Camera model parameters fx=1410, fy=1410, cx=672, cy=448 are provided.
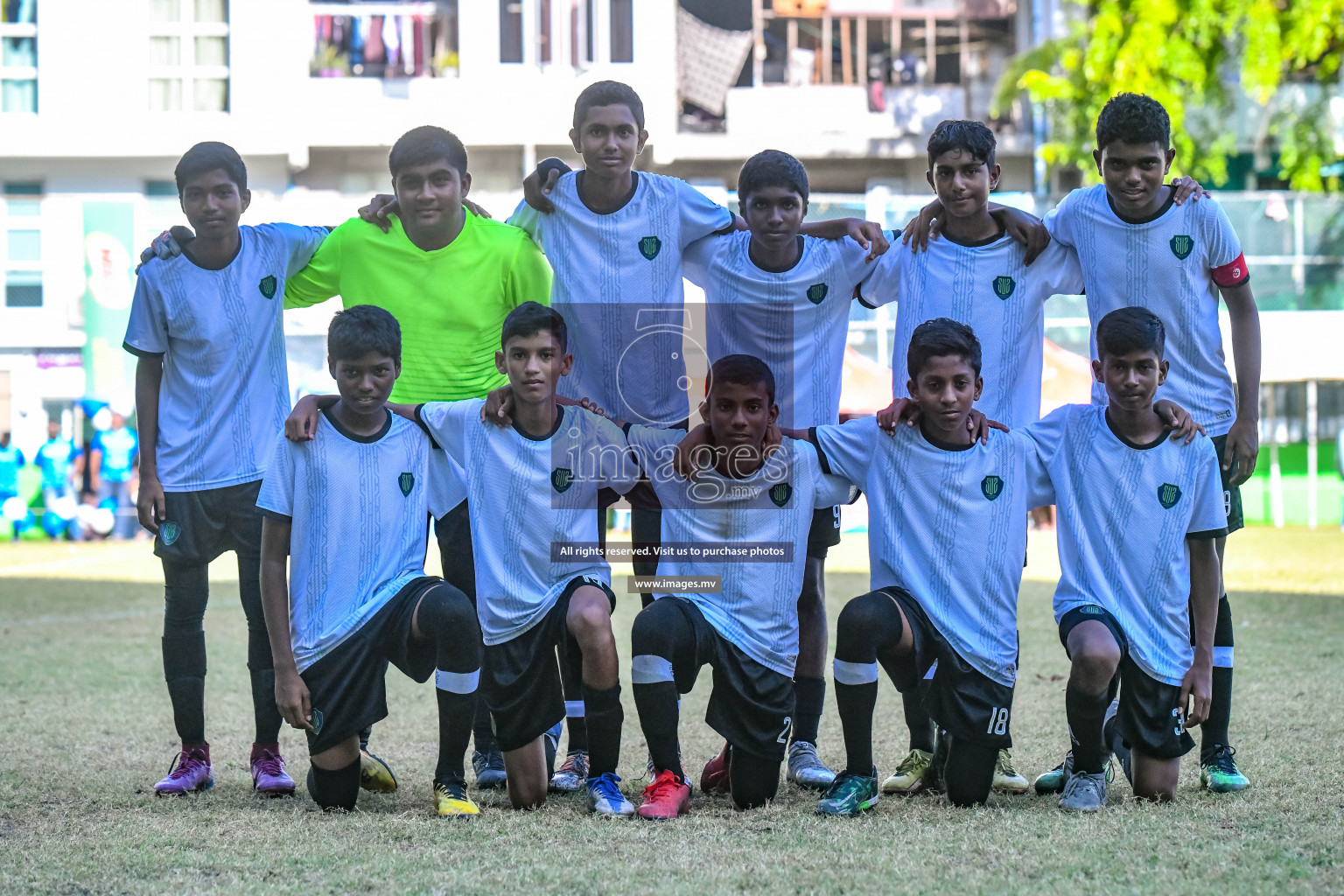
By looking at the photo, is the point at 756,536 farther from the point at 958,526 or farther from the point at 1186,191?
the point at 1186,191

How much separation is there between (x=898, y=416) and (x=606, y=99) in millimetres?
1265

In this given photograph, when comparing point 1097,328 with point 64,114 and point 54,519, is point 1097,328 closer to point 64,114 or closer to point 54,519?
point 54,519

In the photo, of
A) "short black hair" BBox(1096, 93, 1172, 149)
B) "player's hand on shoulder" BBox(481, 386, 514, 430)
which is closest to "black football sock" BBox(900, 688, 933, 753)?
"player's hand on shoulder" BBox(481, 386, 514, 430)

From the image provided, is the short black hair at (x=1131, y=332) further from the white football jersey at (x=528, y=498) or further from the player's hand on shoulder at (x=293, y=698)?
the player's hand on shoulder at (x=293, y=698)

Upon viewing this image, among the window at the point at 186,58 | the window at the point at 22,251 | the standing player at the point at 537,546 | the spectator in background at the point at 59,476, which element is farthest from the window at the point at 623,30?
the standing player at the point at 537,546

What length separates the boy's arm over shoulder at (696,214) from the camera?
4.23 m

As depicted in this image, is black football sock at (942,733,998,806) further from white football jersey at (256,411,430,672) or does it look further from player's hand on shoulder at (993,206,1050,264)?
white football jersey at (256,411,430,672)

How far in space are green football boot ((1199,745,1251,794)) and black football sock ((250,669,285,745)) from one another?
2.61 metres

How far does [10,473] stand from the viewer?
55.0 ft

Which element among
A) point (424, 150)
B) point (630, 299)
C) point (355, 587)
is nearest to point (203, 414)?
point (355, 587)

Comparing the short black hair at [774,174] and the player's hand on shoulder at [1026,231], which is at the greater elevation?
the short black hair at [774,174]

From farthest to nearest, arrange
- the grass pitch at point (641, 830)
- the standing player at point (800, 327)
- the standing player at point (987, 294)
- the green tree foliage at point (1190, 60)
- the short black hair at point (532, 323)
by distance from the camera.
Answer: the green tree foliage at point (1190, 60)
the standing player at point (800, 327)
the standing player at point (987, 294)
the short black hair at point (532, 323)
the grass pitch at point (641, 830)

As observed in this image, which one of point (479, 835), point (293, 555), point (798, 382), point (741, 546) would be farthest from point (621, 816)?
point (798, 382)

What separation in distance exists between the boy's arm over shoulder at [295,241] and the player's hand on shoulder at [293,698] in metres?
1.32
